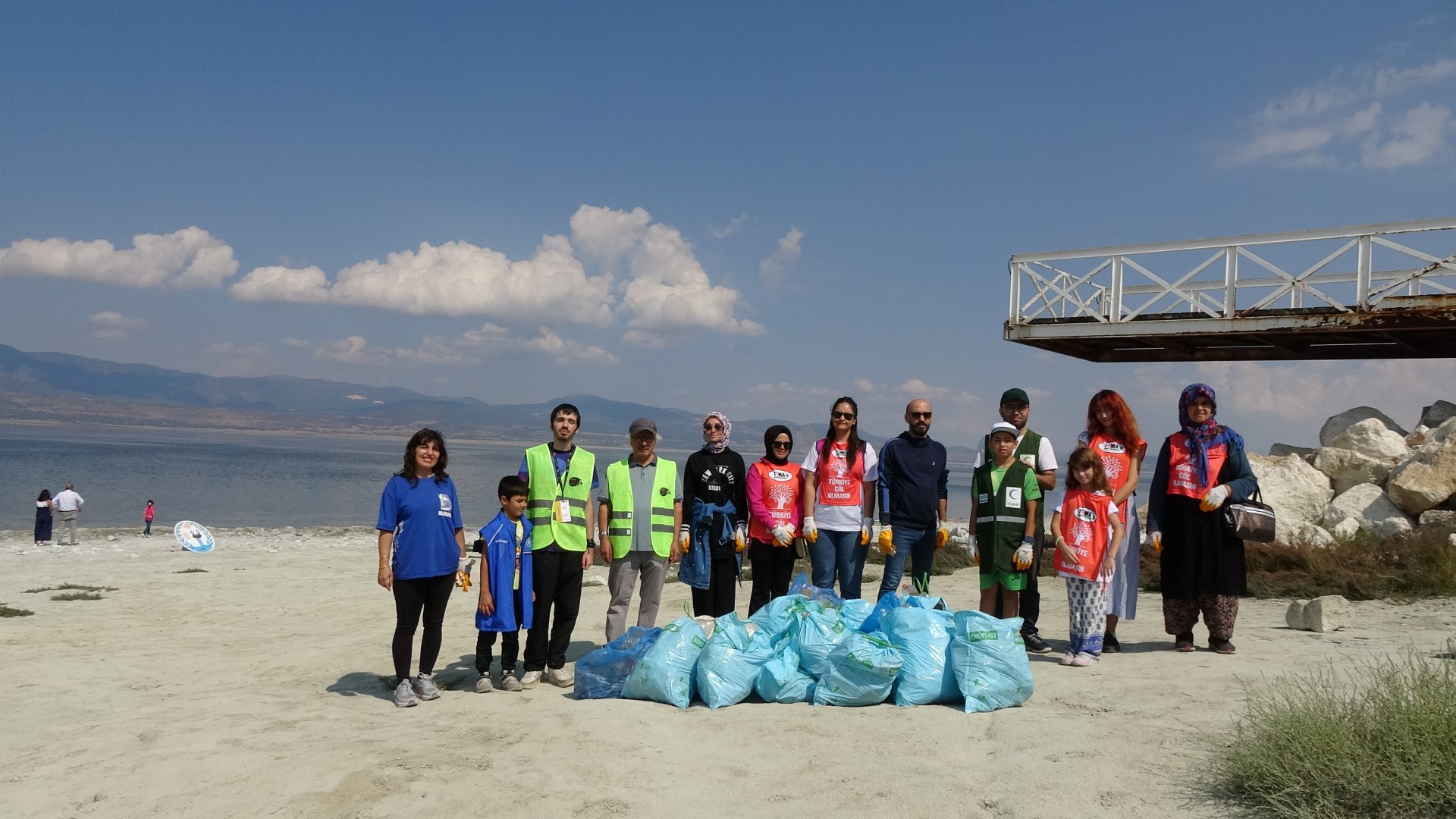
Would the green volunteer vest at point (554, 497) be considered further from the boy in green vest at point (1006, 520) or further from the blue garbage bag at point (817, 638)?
the boy in green vest at point (1006, 520)

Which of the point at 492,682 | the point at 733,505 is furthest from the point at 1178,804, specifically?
the point at 492,682

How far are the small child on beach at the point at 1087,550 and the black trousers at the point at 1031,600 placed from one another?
16 cm

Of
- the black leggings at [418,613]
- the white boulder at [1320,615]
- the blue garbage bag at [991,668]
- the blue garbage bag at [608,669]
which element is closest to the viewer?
the blue garbage bag at [991,668]

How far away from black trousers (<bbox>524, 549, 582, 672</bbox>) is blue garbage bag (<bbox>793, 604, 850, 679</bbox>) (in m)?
1.50

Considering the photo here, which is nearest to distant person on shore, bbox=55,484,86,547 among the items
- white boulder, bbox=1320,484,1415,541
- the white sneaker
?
the white sneaker

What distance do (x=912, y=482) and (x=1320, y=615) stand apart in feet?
11.6

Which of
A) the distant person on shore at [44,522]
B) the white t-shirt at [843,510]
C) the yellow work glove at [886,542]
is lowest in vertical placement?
the distant person on shore at [44,522]

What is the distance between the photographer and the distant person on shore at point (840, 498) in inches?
253

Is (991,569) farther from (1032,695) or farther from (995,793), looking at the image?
(995,793)

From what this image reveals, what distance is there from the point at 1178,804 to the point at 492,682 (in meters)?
4.22

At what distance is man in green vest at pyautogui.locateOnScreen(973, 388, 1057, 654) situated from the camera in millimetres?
6184

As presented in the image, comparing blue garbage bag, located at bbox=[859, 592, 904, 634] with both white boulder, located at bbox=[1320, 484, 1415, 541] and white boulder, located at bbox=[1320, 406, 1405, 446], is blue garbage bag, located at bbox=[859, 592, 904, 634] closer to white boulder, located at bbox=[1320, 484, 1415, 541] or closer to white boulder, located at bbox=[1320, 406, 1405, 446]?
white boulder, located at bbox=[1320, 484, 1415, 541]

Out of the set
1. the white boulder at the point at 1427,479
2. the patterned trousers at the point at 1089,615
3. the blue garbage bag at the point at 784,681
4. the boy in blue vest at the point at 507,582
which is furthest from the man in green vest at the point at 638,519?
the white boulder at the point at 1427,479

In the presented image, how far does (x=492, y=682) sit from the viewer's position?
20.1 ft
